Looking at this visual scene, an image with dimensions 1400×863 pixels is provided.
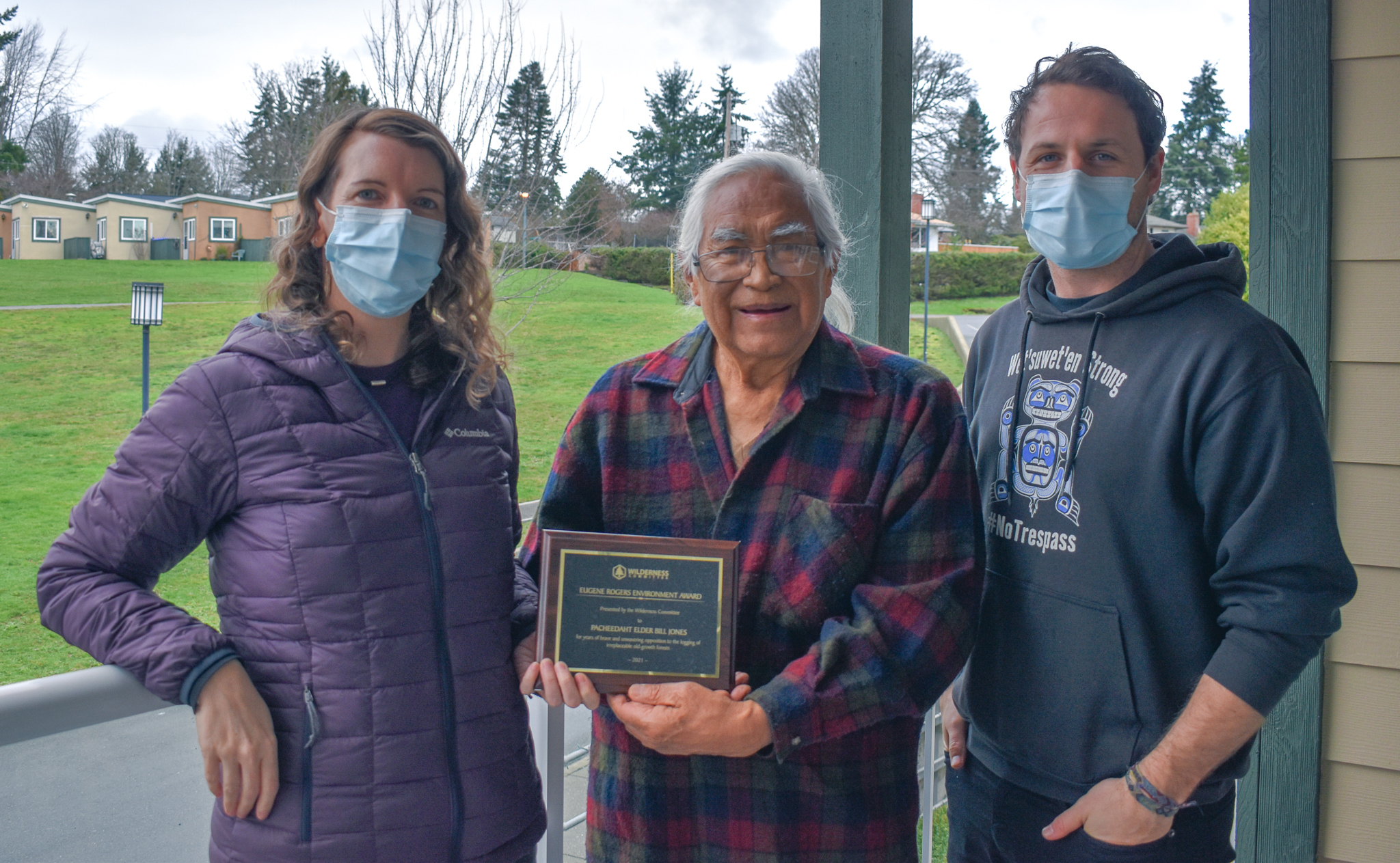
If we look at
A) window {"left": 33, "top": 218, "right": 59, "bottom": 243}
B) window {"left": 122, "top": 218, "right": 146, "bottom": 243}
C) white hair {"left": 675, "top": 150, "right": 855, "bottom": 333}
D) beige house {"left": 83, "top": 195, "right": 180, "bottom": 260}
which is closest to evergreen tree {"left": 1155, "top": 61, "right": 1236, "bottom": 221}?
white hair {"left": 675, "top": 150, "right": 855, "bottom": 333}

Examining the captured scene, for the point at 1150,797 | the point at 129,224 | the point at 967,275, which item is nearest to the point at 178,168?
the point at 129,224

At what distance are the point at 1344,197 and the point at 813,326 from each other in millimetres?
1412

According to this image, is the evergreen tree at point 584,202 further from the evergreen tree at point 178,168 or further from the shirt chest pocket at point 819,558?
the shirt chest pocket at point 819,558

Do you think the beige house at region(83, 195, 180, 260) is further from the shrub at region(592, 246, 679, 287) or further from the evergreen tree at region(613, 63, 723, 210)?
the evergreen tree at region(613, 63, 723, 210)

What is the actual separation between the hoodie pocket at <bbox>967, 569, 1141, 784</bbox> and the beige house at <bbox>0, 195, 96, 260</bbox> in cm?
839

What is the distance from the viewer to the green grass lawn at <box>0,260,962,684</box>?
884 centimetres

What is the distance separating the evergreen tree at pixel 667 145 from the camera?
309 inches

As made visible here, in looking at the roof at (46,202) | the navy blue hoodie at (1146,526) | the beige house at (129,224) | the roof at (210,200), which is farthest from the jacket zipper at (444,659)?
the beige house at (129,224)

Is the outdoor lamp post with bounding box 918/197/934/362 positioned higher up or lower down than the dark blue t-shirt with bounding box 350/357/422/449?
higher up

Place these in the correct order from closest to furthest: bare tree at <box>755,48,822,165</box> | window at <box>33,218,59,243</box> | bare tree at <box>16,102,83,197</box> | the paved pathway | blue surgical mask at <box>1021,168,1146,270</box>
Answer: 1. blue surgical mask at <box>1021,168,1146,270</box>
2. bare tree at <box>755,48,822,165</box>
3. bare tree at <box>16,102,83,197</box>
4. window at <box>33,218,59,243</box>
5. the paved pathway

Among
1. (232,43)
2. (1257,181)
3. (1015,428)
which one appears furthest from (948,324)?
(232,43)

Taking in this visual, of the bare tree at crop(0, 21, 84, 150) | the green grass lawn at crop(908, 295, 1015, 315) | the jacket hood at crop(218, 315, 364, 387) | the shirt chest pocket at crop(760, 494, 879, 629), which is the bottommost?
the shirt chest pocket at crop(760, 494, 879, 629)

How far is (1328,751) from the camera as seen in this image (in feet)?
7.19

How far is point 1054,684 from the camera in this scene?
153 centimetres
